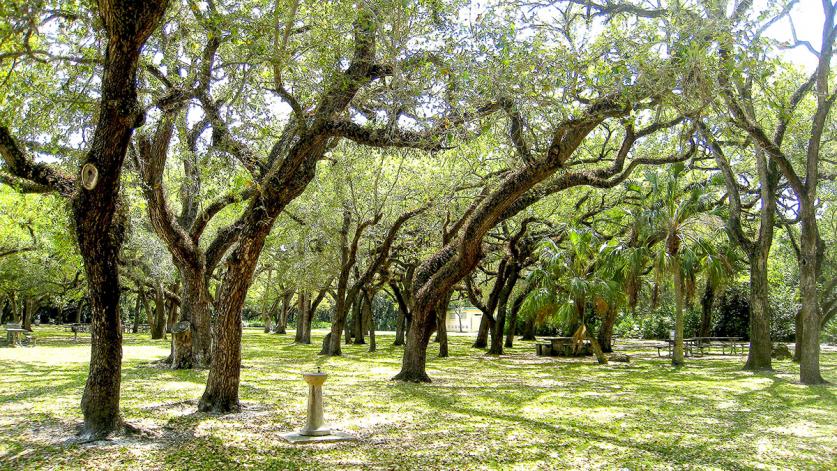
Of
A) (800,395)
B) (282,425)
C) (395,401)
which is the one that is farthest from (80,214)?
(800,395)

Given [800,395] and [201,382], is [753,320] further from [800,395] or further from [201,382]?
[201,382]

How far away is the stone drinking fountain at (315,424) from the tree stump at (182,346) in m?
8.22

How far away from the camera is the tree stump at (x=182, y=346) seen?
14.6m

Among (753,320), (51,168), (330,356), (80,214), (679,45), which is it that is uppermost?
(679,45)

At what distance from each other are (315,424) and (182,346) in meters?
8.60

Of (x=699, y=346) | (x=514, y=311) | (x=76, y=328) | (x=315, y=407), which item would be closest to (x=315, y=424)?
(x=315, y=407)

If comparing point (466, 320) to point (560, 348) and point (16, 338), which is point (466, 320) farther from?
point (16, 338)

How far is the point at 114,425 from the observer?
6816mm

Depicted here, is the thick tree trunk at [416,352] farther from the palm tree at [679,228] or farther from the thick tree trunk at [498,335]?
the thick tree trunk at [498,335]

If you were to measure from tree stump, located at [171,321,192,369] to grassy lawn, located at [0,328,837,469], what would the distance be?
32.5 inches

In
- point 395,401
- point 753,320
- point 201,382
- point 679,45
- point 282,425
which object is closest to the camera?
point 679,45

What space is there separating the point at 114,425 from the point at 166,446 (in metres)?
0.70

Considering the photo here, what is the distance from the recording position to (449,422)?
27.3 ft

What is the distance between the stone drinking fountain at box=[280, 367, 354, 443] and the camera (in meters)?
7.09
